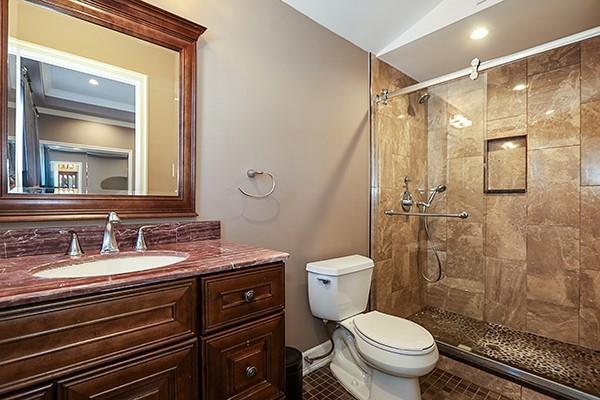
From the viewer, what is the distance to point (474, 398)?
176 centimetres

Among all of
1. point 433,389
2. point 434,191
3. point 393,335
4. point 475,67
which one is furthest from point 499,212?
point 393,335

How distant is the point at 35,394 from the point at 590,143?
3.14m

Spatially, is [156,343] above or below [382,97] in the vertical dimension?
below

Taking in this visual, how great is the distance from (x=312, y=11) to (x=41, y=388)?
222 centimetres

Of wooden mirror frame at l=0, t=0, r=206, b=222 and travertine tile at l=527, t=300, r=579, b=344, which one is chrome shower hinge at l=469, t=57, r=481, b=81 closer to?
wooden mirror frame at l=0, t=0, r=206, b=222

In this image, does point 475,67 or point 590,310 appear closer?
point 475,67

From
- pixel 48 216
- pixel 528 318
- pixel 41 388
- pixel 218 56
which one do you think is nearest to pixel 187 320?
pixel 41 388

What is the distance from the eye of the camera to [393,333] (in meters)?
1.63

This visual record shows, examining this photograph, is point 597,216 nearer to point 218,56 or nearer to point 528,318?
point 528,318

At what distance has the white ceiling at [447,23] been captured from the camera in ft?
6.28

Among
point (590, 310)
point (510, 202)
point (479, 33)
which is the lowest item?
point (590, 310)

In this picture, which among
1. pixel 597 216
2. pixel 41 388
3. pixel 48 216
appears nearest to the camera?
pixel 41 388

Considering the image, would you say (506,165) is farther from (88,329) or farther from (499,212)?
(88,329)

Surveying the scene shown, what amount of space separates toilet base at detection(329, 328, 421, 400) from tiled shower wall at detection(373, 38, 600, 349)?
2.06 ft
